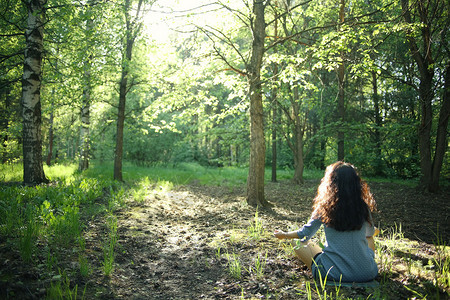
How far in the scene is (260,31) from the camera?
7184 mm

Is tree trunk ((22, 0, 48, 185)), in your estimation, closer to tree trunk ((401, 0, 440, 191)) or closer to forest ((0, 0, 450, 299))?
forest ((0, 0, 450, 299))

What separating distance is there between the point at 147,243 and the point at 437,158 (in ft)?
35.2

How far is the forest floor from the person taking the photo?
2699 mm

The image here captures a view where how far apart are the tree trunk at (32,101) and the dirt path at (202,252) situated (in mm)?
2959

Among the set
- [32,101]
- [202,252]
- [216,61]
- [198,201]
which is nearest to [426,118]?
[216,61]

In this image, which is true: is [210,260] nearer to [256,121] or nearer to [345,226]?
[345,226]

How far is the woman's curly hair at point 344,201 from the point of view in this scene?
107 inches

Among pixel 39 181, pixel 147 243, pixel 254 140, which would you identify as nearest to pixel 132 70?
pixel 39 181

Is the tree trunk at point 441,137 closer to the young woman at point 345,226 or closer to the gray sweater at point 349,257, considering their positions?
the young woman at point 345,226

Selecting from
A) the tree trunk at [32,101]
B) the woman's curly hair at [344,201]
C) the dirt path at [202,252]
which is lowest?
the dirt path at [202,252]

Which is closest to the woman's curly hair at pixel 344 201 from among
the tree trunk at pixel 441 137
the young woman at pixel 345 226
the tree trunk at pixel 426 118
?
the young woman at pixel 345 226

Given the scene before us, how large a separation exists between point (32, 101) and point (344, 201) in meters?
7.68

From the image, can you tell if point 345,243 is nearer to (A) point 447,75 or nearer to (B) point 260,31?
(B) point 260,31

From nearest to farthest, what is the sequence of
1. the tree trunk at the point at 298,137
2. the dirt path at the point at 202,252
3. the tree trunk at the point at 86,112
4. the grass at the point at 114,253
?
the grass at the point at 114,253 < the dirt path at the point at 202,252 < the tree trunk at the point at 86,112 < the tree trunk at the point at 298,137
